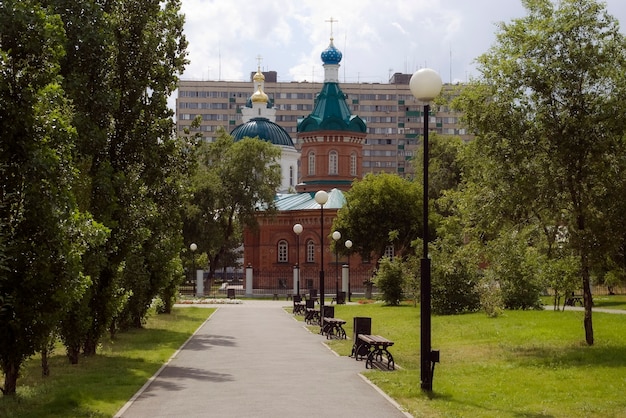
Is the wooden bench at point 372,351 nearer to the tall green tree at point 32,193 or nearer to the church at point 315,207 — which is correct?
the tall green tree at point 32,193

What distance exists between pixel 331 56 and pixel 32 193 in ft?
186

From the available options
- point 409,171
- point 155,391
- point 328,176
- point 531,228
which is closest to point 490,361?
point 531,228

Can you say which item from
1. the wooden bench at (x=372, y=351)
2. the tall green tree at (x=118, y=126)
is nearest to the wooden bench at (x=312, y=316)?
the tall green tree at (x=118, y=126)

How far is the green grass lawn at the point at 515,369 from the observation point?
40.7 ft

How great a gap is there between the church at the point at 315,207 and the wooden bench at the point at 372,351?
39.0 metres

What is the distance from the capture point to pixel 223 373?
15.9 meters

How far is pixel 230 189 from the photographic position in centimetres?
5891

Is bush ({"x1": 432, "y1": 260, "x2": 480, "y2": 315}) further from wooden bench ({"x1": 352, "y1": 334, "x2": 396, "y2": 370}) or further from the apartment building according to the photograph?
the apartment building

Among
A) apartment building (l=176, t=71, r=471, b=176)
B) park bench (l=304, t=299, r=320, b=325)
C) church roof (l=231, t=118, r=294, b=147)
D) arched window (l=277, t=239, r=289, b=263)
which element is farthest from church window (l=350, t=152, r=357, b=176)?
apartment building (l=176, t=71, r=471, b=176)

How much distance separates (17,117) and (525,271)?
24.1 meters

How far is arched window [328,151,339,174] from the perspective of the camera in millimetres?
65000

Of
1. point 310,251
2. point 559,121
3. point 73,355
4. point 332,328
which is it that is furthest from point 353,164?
point 73,355

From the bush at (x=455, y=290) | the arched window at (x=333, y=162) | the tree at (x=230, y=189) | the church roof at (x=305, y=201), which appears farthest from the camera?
the arched window at (x=333, y=162)

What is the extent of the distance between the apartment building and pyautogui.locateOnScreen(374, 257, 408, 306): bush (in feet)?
242
